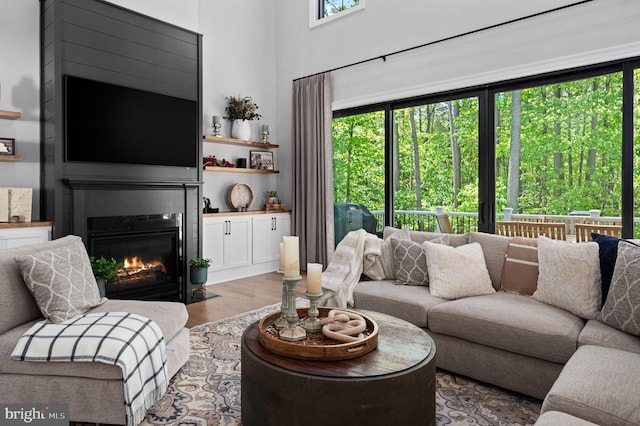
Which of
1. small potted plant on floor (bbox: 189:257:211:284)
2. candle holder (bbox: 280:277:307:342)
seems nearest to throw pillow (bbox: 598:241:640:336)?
candle holder (bbox: 280:277:307:342)

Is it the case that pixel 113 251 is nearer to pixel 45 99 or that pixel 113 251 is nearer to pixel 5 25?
pixel 45 99

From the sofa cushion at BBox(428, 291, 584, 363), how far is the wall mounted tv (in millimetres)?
3061

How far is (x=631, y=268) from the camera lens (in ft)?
7.20

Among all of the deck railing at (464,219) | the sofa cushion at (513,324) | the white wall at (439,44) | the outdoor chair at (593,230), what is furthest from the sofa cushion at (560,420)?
the white wall at (439,44)

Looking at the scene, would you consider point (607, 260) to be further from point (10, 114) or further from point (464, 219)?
point (10, 114)

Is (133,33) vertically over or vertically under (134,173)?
over

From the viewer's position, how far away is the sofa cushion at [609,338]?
2.05 meters

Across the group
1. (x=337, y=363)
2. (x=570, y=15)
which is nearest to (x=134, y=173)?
(x=337, y=363)

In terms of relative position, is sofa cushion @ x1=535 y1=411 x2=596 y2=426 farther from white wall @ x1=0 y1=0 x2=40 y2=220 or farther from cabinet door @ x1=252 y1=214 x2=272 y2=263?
cabinet door @ x1=252 y1=214 x2=272 y2=263

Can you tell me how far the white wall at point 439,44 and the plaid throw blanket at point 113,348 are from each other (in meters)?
3.75

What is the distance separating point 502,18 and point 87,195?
13.6 feet

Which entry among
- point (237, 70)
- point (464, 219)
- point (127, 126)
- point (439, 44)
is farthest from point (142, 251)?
point (439, 44)

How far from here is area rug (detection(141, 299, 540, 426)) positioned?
2090mm

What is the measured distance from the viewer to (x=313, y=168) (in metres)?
5.64
